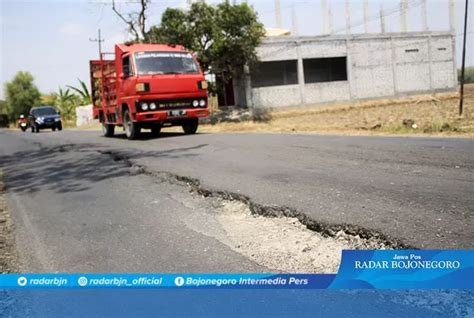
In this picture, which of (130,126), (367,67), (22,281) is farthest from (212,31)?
(22,281)

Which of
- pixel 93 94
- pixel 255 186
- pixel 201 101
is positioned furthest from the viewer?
pixel 93 94

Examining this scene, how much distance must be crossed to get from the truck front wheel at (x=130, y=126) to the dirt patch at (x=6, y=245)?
712 centimetres

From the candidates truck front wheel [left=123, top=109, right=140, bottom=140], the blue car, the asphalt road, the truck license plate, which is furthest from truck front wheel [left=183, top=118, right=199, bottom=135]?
the asphalt road

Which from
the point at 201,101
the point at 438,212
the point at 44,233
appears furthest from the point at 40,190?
the point at 201,101

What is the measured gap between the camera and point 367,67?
102 feet

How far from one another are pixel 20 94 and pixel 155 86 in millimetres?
8681

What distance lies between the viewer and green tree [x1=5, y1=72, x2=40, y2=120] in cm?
287

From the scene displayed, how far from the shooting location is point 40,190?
246 inches

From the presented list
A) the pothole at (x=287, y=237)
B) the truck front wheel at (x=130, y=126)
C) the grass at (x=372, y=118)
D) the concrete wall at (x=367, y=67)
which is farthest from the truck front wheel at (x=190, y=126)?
the concrete wall at (x=367, y=67)

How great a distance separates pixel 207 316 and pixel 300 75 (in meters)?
27.7

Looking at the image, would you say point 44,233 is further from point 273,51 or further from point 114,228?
point 273,51

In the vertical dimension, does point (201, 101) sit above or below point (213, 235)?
above

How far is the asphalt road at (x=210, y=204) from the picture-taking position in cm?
320

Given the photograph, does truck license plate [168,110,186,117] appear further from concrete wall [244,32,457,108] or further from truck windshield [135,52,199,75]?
concrete wall [244,32,457,108]
